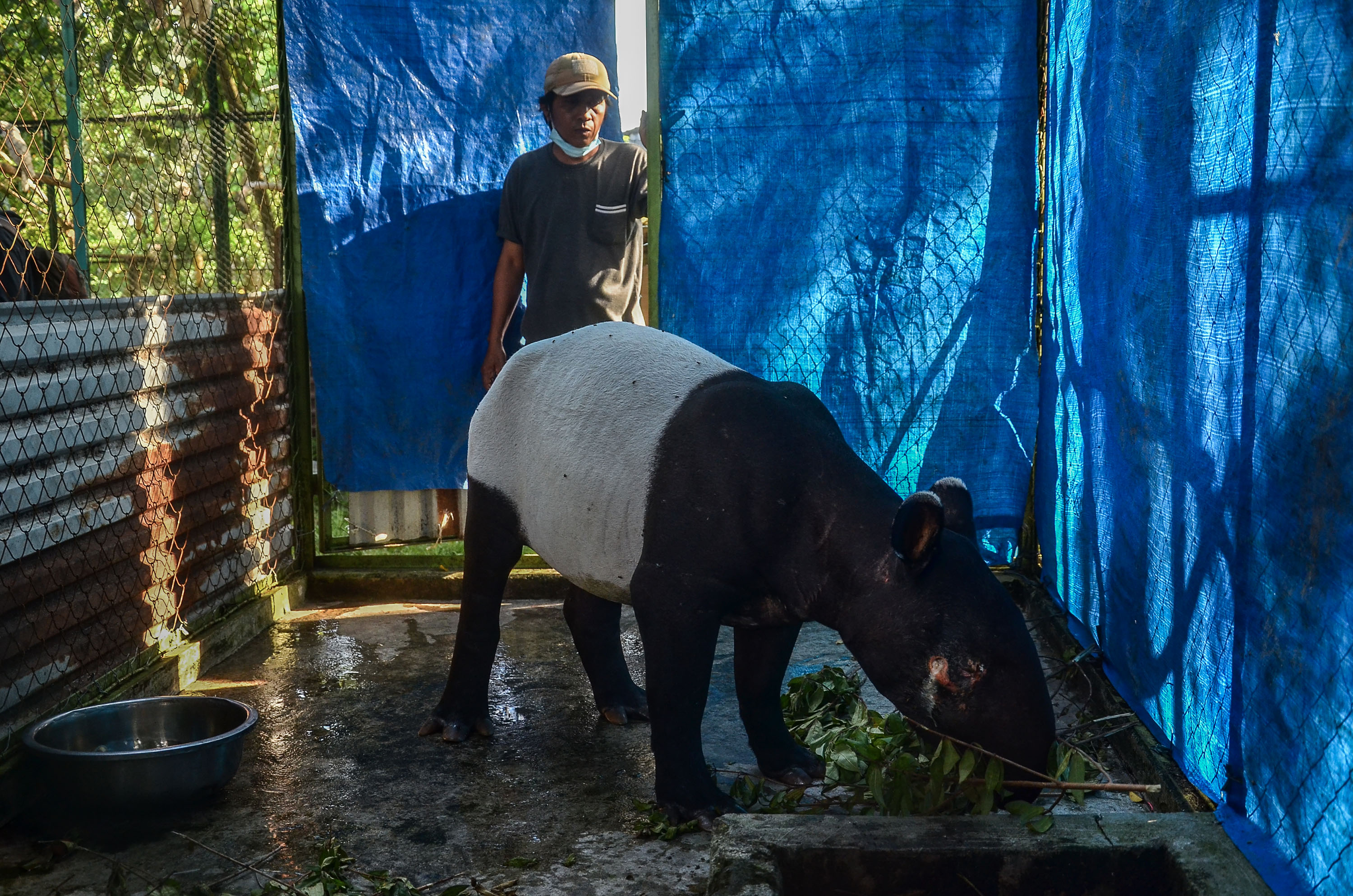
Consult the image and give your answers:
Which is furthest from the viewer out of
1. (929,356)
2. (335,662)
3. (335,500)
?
(335,500)

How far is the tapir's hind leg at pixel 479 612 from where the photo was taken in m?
4.30

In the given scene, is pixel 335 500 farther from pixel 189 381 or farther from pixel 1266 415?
pixel 1266 415

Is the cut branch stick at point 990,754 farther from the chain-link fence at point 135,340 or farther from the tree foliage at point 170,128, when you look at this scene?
the tree foliage at point 170,128

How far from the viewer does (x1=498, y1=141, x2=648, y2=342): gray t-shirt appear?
570cm

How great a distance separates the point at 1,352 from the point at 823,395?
371 cm

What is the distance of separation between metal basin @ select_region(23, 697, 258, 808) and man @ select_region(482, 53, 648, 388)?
2.48m

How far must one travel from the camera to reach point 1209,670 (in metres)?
3.22

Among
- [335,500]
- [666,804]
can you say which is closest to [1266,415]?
[666,804]

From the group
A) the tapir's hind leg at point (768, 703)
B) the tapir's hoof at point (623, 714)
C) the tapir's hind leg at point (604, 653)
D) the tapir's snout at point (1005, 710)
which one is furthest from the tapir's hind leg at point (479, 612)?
the tapir's snout at point (1005, 710)

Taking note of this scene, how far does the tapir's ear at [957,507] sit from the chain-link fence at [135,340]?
303cm

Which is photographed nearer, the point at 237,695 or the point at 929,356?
the point at 237,695

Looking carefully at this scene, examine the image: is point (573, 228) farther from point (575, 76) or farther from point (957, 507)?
point (957, 507)

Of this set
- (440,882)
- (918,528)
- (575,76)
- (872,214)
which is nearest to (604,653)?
(440,882)

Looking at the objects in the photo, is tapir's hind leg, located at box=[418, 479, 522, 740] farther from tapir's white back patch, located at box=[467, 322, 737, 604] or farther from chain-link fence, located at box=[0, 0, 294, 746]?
chain-link fence, located at box=[0, 0, 294, 746]
